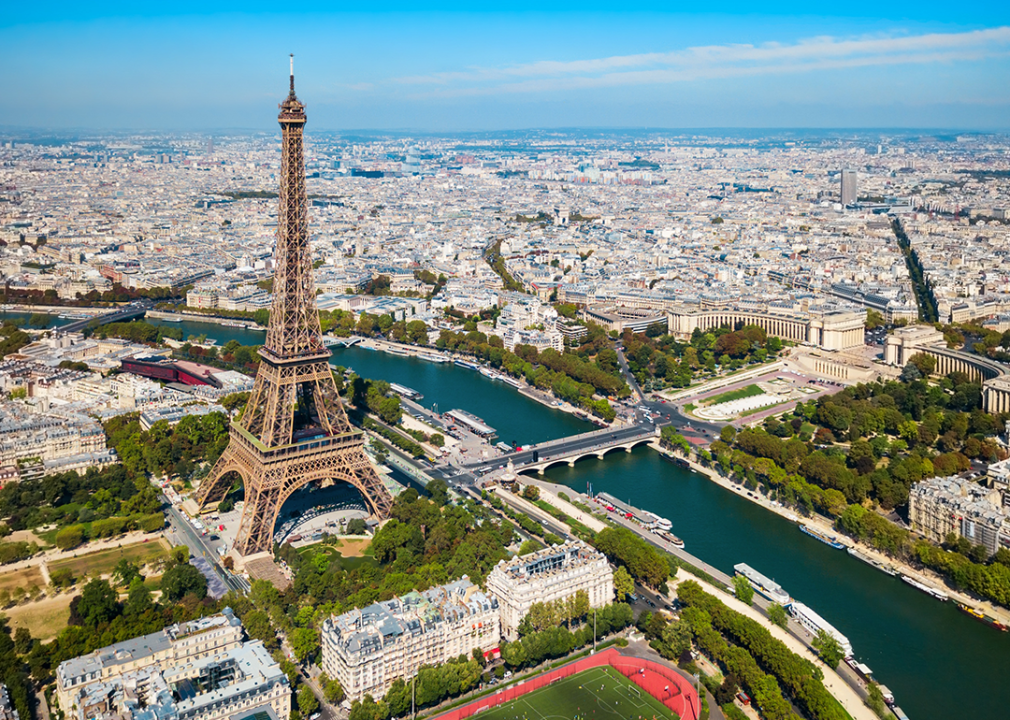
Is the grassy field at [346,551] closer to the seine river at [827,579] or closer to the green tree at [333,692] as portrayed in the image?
the green tree at [333,692]

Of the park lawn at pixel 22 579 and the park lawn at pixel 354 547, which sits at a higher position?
the park lawn at pixel 354 547

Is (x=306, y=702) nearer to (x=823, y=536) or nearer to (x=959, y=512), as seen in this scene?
(x=823, y=536)

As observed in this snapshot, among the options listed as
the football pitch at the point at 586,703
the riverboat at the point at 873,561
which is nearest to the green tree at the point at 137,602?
the football pitch at the point at 586,703

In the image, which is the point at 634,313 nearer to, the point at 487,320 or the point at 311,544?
the point at 487,320

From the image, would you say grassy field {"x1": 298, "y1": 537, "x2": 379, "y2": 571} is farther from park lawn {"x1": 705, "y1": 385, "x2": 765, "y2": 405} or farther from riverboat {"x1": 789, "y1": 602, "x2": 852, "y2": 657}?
park lawn {"x1": 705, "y1": 385, "x2": 765, "y2": 405}

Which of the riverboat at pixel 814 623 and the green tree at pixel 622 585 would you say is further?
the green tree at pixel 622 585

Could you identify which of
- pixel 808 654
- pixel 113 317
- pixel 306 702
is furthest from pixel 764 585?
pixel 113 317

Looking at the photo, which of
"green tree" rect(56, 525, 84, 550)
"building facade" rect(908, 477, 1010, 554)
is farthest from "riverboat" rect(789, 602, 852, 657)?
"green tree" rect(56, 525, 84, 550)
